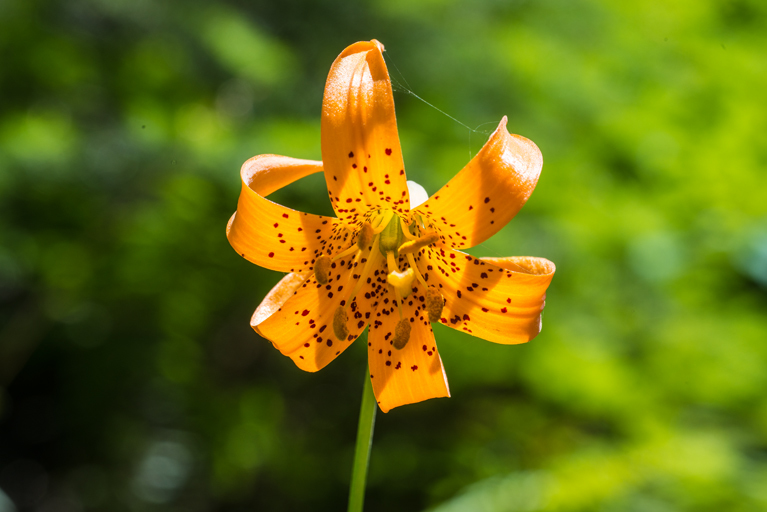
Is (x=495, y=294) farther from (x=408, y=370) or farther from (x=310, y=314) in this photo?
(x=310, y=314)

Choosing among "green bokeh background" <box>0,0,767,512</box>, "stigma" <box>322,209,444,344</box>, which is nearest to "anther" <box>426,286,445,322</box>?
"stigma" <box>322,209,444,344</box>

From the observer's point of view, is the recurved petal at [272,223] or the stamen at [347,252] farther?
the stamen at [347,252]

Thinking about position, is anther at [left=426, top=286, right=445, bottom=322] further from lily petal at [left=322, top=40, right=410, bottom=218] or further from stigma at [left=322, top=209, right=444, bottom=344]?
lily petal at [left=322, top=40, right=410, bottom=218]

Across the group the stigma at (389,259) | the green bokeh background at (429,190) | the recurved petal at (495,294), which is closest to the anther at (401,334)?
the stigma at (389,259)

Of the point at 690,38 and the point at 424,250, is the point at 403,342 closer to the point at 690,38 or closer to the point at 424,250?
the point at 424,250

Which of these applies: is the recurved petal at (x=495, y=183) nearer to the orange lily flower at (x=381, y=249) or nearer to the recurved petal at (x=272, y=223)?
the orange lily flower at (x=381, y=249)

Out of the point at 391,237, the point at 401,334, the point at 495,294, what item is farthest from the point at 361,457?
the point at 391,237

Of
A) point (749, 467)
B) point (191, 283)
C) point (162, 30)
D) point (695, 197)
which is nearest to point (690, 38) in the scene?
point (695, 197)
